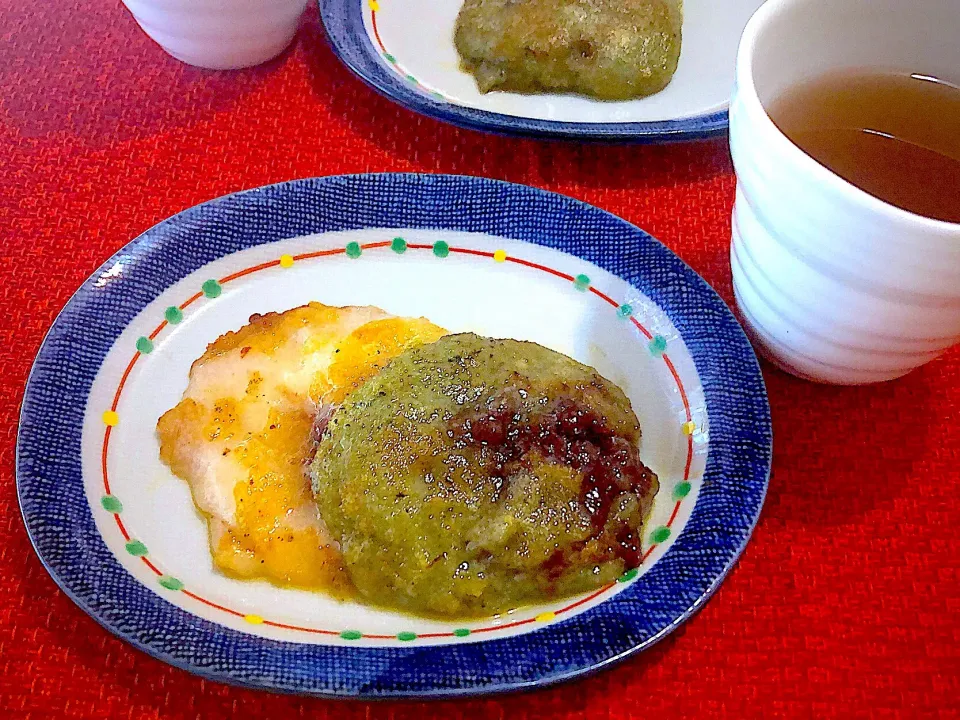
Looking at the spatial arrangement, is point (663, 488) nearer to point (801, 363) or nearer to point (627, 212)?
point (801, 363)

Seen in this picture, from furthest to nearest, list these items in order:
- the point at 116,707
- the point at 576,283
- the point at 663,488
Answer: the point at 576,283 < the point at 663,488 < the point at 116,707

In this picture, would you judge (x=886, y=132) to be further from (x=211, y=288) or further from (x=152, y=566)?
(x=152, y=566)

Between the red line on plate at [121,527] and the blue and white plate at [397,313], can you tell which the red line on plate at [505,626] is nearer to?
the blue and white plate at [397,313]

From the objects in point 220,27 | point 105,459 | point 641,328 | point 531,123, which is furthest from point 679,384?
point 220,27

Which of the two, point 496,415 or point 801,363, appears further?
point 801,363

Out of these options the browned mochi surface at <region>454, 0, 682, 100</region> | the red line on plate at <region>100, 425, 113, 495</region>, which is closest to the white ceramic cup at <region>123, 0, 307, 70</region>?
the browned mochi surface at <region>454, 0, 682, 100</region>

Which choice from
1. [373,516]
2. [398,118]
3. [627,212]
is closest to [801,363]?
[627,212]
